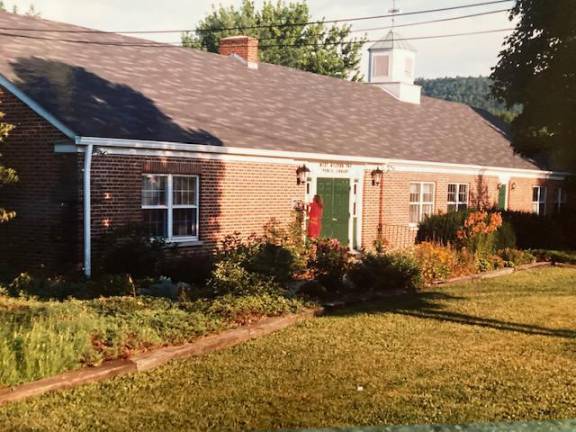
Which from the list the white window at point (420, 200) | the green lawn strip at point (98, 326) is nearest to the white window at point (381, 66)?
the white window at point (420, 200)

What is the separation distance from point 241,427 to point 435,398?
2.07 metres

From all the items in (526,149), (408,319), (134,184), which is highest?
(526,149)

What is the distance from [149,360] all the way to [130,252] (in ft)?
19.1

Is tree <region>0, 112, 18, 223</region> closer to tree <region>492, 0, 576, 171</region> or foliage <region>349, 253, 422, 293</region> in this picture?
foliage <region>349, 253, 422, 293</region>

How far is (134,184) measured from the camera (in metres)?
Result: 14.1

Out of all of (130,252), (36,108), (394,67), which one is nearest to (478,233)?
(130,252)

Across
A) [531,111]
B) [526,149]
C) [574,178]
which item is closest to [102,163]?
[531,111]

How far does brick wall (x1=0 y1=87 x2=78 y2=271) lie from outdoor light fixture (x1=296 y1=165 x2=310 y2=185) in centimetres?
675

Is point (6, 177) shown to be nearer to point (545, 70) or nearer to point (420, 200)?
point (545, 70)

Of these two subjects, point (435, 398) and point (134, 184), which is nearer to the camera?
point (435, 398)

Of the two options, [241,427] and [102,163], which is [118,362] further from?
[102,163]

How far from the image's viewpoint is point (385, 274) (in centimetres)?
1351

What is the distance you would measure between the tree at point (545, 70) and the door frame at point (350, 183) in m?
4.87

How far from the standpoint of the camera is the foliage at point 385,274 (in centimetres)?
1323
